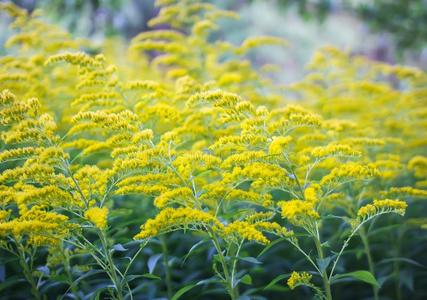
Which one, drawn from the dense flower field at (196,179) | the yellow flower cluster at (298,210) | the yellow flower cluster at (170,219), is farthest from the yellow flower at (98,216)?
the yellow flower cluster at (298,210)

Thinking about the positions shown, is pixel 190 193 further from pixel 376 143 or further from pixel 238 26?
pixel 238 26

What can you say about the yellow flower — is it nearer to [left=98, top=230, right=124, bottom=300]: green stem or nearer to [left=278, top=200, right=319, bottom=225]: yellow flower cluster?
[left=98, top=230, right=124, bottom=300]: green stem

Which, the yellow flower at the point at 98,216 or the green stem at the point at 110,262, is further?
the green stem at the point at 110,262

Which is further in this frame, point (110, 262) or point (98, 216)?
point (110, 262)

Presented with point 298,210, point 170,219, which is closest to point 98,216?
point 170,219

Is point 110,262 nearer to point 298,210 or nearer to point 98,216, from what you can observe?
point 98,216

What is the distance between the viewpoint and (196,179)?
3.38 metres

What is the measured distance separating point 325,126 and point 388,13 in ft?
17.6

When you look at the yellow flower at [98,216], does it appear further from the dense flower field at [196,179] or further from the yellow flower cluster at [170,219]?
the yellow flower cluster at [170,219]

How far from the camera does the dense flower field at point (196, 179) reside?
289cm

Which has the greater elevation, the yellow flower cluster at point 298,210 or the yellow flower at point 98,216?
the yellow flower cluster at point 298,210

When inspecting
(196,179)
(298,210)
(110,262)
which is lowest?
(110,262)

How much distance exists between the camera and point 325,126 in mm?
3740

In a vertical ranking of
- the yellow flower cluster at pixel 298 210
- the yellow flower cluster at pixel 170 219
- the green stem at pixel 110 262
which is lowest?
the green stem at pixel 110 262
